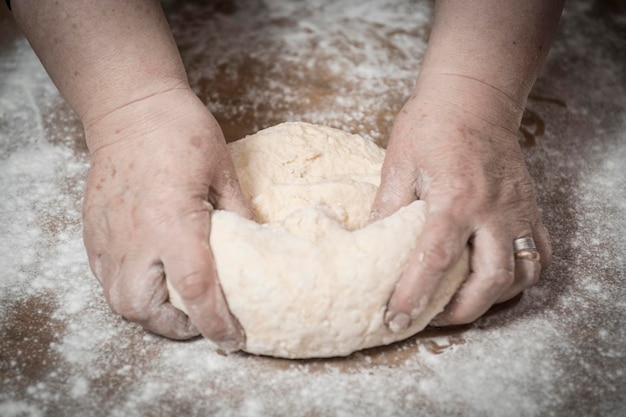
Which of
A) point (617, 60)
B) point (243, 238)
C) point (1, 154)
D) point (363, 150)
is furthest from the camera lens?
point (617, 60)

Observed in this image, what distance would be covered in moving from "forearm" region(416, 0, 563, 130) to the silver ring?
1.01 ft

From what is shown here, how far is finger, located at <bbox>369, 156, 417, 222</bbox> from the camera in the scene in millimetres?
1487

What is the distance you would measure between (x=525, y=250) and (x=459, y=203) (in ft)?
0.71

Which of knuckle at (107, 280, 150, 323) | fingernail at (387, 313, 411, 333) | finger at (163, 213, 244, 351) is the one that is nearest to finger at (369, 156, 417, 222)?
fingernail at (387, 313, 411, 333)

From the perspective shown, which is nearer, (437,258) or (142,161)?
(437,258)

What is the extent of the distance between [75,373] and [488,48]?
1.28 meters

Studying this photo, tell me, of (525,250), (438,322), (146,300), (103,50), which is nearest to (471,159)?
(525,250)

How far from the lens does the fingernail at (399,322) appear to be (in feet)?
4.38

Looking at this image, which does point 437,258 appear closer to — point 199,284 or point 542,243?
point 542,243

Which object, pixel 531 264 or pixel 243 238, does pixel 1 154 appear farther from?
pixel 531 264

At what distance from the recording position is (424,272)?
1315mm

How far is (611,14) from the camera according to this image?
8.63ft

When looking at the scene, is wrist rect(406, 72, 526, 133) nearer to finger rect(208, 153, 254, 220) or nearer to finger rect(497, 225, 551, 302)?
finger rect(497, 225, 551, 302)

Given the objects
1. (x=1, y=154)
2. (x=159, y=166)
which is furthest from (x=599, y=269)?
(x=1, y=154)
